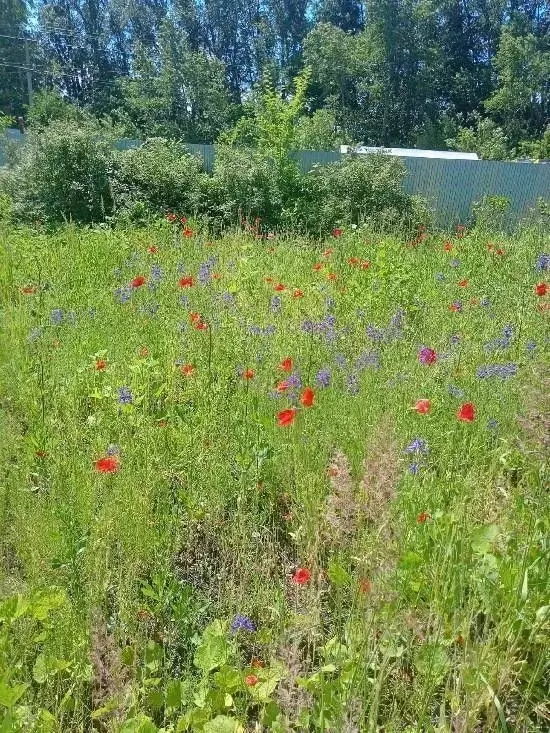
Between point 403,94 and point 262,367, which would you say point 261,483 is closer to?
point 262,367

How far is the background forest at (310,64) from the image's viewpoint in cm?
3394

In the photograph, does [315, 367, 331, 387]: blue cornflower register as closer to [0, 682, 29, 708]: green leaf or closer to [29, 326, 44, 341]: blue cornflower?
[29, 326, 44, 341]: blue cornflower

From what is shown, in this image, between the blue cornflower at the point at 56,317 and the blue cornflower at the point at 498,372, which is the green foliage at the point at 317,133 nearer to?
the blue cornflower at the point at 56,317

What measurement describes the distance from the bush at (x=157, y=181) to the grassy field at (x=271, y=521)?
6.85m

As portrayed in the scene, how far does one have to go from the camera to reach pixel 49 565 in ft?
6.40

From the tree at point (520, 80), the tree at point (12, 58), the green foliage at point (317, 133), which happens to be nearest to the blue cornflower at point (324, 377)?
the green foliage at point (317, 133)

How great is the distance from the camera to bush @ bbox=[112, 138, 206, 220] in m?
10.8

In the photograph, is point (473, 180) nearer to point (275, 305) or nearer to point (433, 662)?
point (275, 305)

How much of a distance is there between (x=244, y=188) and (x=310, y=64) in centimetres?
3622

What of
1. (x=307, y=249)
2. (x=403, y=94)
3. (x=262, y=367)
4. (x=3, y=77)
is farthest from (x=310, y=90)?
(x=262, y=367)

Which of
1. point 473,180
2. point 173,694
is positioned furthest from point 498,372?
point 473,180

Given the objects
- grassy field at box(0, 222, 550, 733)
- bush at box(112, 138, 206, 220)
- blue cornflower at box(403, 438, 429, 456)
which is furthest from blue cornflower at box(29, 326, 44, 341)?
bush at box(112, 138, 206, 220)

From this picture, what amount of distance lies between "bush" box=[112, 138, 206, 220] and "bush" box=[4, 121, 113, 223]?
0.87ft

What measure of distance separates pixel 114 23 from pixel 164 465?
53524 mm
